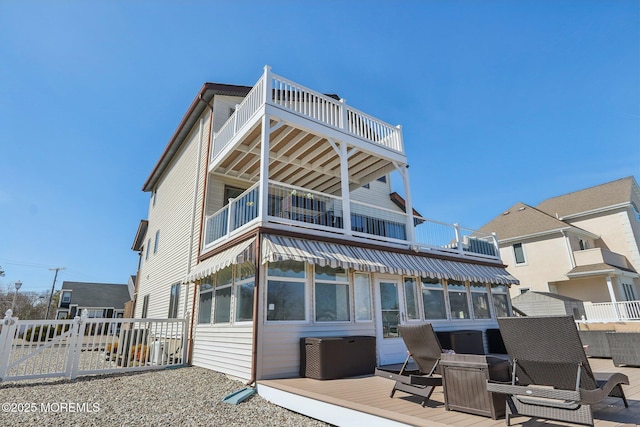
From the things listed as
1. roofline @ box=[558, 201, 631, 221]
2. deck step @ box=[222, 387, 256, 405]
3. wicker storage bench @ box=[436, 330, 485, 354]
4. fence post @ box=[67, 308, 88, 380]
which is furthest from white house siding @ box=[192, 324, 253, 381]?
roofline @ box=[558, 201, 631, 221]

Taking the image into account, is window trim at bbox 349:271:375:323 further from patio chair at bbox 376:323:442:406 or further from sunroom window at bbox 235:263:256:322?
patio chair at bbox 376:323:442:406

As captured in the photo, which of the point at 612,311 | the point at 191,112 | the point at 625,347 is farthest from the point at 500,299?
the point at 191,112

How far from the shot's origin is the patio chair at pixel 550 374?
11.1ft

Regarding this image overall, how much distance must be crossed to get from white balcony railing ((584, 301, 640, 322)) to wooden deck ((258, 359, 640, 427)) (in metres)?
15.0

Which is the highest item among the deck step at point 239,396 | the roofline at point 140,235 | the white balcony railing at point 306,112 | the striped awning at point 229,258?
the white balcony railing at point 306,112

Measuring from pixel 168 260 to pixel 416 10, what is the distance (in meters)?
13.8

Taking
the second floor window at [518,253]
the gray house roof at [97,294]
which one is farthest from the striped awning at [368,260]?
the gray house roof at [97,294]

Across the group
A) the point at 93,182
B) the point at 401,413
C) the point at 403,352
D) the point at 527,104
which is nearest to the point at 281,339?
the point at 401,413

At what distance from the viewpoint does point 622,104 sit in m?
13.9

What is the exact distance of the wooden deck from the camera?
12.7 feet

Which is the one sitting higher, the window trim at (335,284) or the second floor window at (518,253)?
the second floor window at (518,253)

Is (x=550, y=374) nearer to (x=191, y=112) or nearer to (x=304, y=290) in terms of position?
(x=304, y=290)

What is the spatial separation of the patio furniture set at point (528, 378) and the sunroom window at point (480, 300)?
7981 mm

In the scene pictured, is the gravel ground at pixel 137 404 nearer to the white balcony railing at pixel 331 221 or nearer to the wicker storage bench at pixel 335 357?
the wicker storage bench at pixel 335 357
